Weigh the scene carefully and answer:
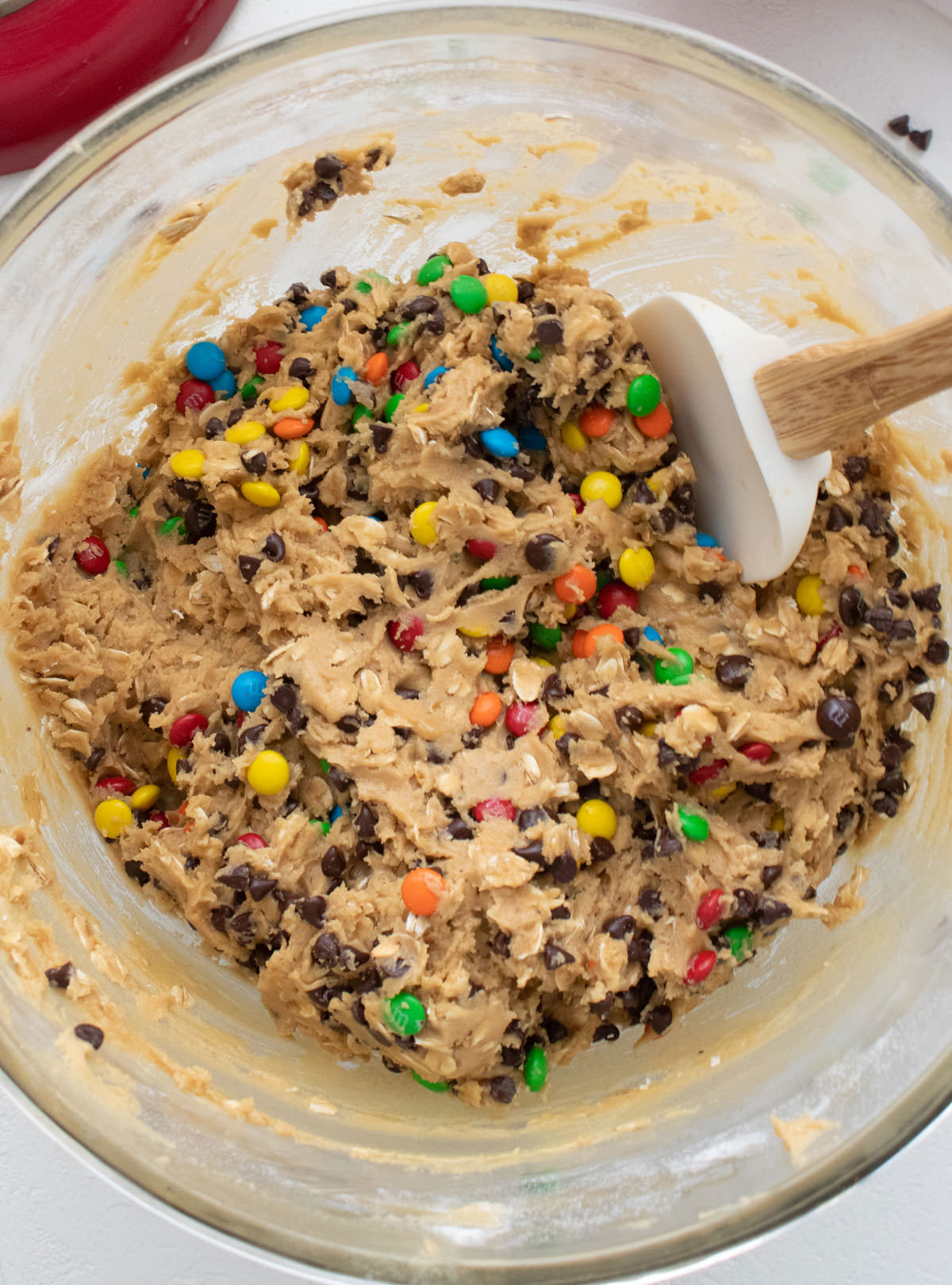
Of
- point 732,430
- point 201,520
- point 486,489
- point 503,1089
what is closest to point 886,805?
point 732,430

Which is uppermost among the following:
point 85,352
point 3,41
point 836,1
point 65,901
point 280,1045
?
point 3,41

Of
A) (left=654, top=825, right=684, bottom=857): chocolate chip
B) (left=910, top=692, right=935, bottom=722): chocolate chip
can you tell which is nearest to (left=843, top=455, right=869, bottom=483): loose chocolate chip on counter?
(left=910, top=692, right=935, bottom=722): chocolate chip

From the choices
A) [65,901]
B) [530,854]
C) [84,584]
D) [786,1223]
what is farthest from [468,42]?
[786,1223]

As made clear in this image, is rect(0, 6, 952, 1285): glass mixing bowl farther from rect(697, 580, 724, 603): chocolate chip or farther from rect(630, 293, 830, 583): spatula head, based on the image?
rect(697, 580, 724, 603): chocolate chip

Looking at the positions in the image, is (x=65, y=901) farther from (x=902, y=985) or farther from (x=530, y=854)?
(x=902, y=985)

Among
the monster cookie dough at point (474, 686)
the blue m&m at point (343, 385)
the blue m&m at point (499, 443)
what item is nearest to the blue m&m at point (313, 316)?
the monster cookie dough at point (474, 686)

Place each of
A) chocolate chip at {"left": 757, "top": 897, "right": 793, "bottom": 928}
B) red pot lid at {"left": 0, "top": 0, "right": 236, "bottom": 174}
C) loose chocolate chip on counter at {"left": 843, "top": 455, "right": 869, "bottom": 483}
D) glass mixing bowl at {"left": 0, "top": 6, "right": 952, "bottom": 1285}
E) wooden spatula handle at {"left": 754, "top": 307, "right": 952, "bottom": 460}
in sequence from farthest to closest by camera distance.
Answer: red pot lid at {"left": 0, "top": 0, "right": 236, "bottom": 174}, loose chocolate chip on counter at {"left": 843, "top": 455, "right": 869, "bottom": 483}, chocolate chip at {"left": 757, "top": 897, "right": 793, "bottom": 928}, glass mixing bowl at {"left": 0, "top": 6, "right": 952, "bottom": 1285}, wooden spatula handle at {"left": 754, "top": 307, "right": 952, "bottom": 460}

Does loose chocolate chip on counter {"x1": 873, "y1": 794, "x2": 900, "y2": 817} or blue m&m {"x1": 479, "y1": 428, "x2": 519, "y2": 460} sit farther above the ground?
blue m&m {"x1": 479, "y1": 428, "x2": 519, "y2": 460}
